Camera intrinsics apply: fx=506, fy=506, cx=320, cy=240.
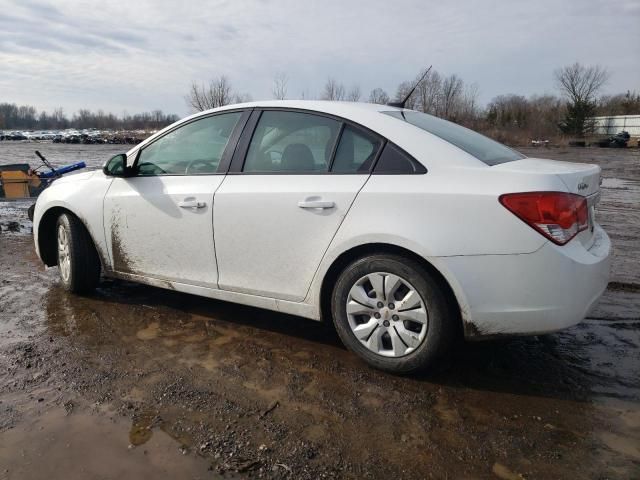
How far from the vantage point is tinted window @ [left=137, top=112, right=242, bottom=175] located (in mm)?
3795

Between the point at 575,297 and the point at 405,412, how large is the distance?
1.09 metres

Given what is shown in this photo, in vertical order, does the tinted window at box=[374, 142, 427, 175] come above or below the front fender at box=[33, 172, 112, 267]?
above

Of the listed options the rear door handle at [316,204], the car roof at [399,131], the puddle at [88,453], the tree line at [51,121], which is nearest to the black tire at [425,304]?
the rear door handle at [316,204]

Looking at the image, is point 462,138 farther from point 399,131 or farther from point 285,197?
point 285,197

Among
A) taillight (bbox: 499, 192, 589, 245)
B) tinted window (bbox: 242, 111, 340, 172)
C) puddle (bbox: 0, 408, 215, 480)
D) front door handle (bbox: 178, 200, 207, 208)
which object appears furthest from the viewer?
front door handle (bbox: 178, 200, 207, 208)

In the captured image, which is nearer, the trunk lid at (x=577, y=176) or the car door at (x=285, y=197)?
the trunk lid at (x=577, y=176)

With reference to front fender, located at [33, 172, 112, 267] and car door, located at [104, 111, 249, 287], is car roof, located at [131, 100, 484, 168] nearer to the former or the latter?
car door, located at [104, 111, 249, 287]

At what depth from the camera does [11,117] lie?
152 meters

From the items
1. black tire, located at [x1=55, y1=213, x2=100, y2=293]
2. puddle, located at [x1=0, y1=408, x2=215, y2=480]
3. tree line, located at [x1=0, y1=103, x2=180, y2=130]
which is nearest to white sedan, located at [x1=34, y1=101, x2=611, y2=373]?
black tire, located at [x1=55, y1=213, x2=100, y2=293]

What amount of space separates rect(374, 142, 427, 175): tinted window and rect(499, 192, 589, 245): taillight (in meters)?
0.55

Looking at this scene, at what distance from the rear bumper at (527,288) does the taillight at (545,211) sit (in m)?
0.08

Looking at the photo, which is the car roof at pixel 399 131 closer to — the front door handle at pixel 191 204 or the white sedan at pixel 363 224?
the white sedan at pixel 363 224

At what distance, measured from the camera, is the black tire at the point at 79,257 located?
4.37m

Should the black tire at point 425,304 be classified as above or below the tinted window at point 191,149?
below
